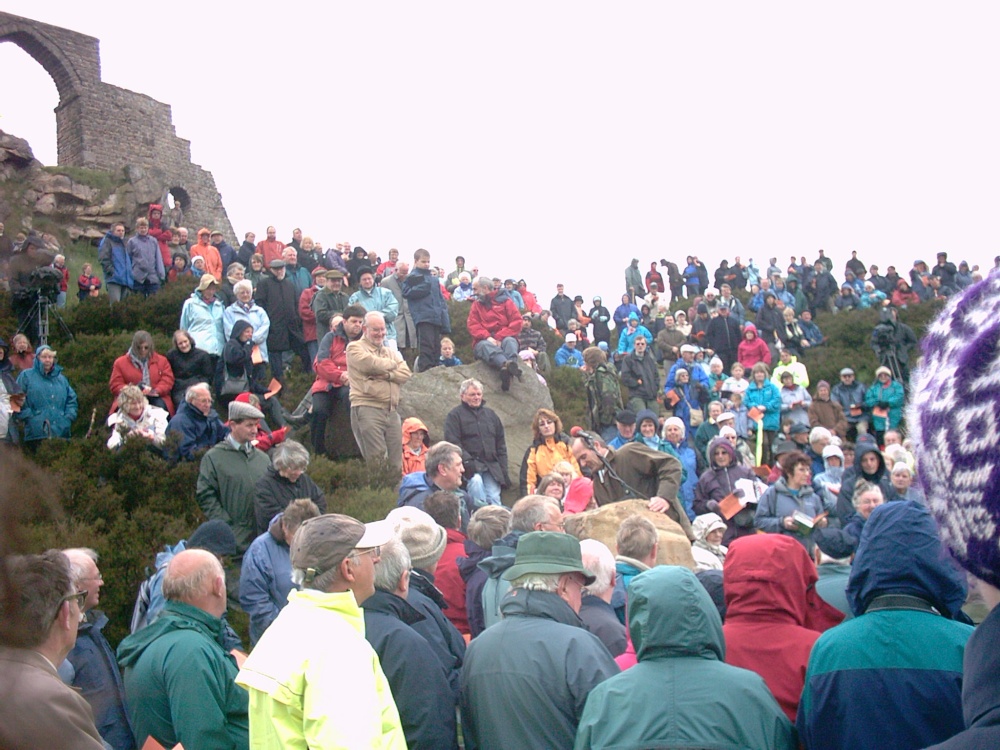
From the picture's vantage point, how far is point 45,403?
10.2 meters

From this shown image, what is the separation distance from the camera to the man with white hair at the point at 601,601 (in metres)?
4.44

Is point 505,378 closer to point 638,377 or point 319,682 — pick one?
point 638,377

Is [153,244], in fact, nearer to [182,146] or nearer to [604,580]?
[604,580]

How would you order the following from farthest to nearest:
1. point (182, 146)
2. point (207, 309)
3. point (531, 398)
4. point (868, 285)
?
1. point (182, 146)
2. point (868, 285)
3. point (531, 398)
4. point (207, 309)

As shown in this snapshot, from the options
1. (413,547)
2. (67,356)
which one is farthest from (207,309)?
(413,547)

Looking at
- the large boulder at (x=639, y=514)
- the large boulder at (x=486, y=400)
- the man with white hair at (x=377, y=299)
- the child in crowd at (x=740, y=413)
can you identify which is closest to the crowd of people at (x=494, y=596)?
the large boulder at (x=639, y=514)

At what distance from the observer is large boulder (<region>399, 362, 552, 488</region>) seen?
41.9 feet

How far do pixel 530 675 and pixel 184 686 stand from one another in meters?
1.39

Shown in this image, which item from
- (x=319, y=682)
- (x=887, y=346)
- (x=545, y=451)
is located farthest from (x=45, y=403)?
(x=887, y=346)

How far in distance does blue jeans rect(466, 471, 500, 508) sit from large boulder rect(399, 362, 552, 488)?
7.49ft

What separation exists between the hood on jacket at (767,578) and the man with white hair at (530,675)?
575 millimetres

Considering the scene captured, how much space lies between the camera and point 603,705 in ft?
9.92

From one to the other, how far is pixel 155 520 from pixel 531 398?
702 cm

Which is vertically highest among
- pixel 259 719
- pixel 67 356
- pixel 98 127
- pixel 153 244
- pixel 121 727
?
pixel 98 127
